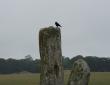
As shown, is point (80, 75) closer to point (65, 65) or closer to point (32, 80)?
point (32, 80)

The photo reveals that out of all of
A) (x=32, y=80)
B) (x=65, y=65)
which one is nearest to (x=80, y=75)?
(x=32, y=80)

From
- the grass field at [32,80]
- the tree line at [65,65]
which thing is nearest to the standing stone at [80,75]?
the grass field at [32,80]

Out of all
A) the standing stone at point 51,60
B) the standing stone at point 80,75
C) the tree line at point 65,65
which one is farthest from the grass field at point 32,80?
the tree line at point 65,65

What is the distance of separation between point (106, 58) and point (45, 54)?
4112 inches

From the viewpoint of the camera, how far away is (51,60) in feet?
30.7

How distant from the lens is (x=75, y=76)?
13641 mm

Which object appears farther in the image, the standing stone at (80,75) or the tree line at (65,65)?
the tree line at (65,65)

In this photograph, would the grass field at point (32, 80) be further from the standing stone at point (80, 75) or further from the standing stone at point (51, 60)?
the standing stone at point (51, 60)

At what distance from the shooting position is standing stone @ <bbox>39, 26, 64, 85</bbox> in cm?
937

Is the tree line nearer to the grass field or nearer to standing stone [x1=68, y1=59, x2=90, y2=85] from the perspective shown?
the grass field

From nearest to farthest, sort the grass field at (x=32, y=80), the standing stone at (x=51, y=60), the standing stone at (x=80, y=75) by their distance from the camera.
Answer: the standing stone at (x=51, y=60) → the standing stone at (x=80, y=75) → the grass field at (x=32, y=80)

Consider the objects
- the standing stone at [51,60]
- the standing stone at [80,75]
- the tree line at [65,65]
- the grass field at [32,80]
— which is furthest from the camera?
the tree line at [65,65]

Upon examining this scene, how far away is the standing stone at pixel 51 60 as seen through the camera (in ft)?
30.7

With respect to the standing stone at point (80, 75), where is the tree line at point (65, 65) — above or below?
above
